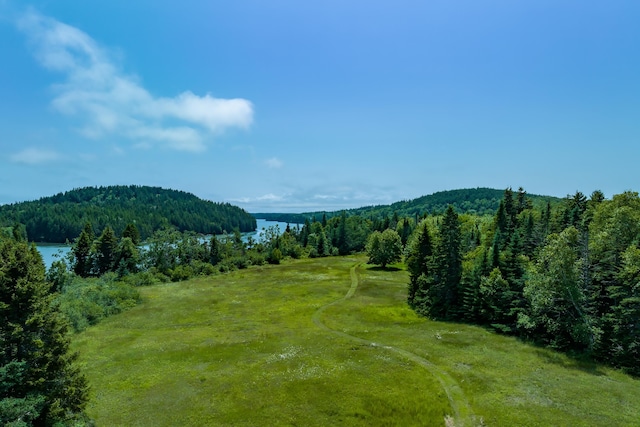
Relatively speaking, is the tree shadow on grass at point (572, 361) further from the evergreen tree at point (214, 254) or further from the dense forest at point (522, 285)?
the evergreen tree at point (214, 254)

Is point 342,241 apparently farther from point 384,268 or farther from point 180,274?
point 180,274

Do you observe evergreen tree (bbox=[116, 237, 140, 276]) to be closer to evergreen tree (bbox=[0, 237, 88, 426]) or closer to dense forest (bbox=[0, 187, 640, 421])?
dense forest (bbox=[0, 187, 640, 421])

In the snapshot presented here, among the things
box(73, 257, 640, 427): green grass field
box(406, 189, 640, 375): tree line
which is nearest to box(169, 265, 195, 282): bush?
box(73, 257, 640, 427): green grass field

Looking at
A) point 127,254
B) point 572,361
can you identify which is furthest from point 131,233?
point 572,361

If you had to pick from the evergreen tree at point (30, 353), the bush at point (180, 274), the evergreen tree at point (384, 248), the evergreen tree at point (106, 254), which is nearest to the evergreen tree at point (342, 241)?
the evergreen tree at point (384, 248)

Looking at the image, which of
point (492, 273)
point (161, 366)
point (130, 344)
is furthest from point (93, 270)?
point (492, 273)

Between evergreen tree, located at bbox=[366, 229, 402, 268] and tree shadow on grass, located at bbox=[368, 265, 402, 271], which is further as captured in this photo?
tree shadow on grass, located at bbox=[368, 265, 402, 271]
